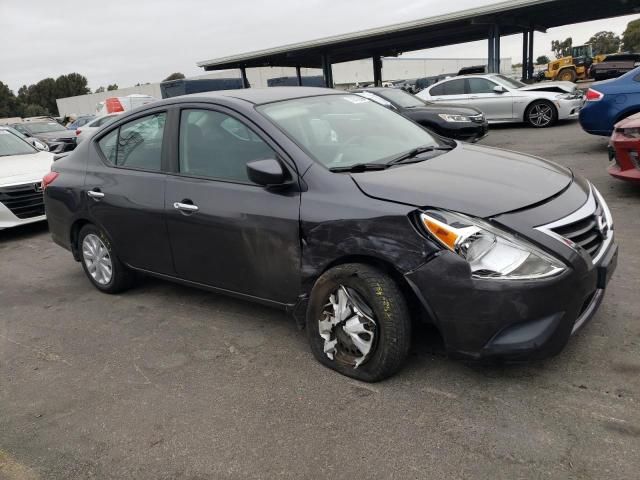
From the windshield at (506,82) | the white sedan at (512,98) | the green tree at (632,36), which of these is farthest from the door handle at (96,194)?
the green tree at (632,36)

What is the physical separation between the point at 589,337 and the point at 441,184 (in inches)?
51.7

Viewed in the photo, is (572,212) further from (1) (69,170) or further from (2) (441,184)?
(1) (69,170)

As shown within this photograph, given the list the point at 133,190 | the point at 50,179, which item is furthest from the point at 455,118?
the point at 133,190

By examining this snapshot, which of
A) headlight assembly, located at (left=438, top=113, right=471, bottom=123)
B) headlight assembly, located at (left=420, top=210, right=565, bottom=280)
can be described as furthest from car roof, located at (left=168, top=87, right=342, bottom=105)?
headlight assembly, located at (left=438, top=113, right=471, bottom=123)

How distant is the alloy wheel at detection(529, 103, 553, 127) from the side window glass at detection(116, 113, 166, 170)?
11874 mm

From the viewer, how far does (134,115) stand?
4.38 m

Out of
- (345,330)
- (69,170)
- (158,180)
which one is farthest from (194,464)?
(69,170)

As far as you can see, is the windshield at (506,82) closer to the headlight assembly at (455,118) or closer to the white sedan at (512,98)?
the white sedan at (512,98)

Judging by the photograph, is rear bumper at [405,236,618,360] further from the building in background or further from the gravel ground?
the building in background

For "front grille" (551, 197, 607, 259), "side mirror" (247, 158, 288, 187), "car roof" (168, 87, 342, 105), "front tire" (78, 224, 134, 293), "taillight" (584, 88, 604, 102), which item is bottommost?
"front tire" (78, 224, 134, 293)

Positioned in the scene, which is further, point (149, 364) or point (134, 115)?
point (134, 115)

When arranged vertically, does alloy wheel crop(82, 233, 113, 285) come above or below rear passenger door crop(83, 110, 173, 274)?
below

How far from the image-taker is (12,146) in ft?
29.1

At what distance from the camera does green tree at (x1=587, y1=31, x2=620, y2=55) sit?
81.8 metres
